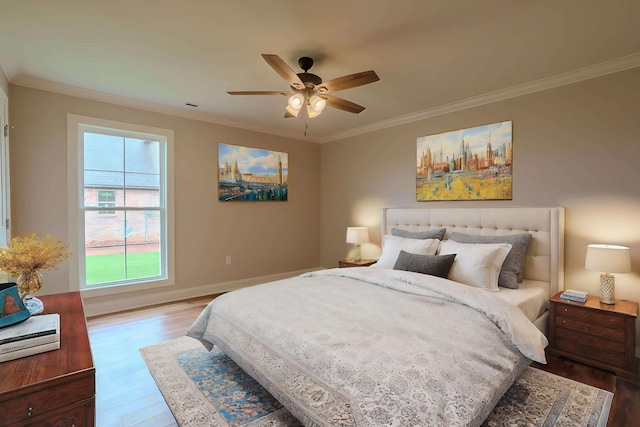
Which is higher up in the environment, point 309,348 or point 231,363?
point 309,348

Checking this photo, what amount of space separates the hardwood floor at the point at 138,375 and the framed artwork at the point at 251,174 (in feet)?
6.01

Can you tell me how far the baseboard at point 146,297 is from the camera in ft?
11.7

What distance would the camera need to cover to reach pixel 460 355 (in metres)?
1.53

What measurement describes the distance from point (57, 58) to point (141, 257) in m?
2.28

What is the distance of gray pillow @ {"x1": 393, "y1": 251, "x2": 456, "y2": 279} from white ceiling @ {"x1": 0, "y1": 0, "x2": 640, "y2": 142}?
5.60ft

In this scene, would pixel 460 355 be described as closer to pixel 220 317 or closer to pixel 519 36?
pixel 220 317

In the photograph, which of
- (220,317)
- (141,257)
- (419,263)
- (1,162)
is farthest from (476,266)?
(1,162)

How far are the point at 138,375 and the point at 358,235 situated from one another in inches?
117

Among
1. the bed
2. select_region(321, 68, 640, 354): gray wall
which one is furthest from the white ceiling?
the bed

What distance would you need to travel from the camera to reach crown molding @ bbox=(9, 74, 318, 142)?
309 cm

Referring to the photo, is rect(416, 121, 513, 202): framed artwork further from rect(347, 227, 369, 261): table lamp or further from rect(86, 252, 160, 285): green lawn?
rect(86, 252, 160, 285): green lawn

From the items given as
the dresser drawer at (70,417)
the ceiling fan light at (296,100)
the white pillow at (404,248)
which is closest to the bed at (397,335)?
the white pillow at (404,248)

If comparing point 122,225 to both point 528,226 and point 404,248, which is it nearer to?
point 404,248

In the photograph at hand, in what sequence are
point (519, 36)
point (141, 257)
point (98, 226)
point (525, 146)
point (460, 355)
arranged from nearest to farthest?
1. point (460, 355)
2. point (519, 36)
3. point (525, 146)
4. point (98, 226)
5. point (141, 257)
